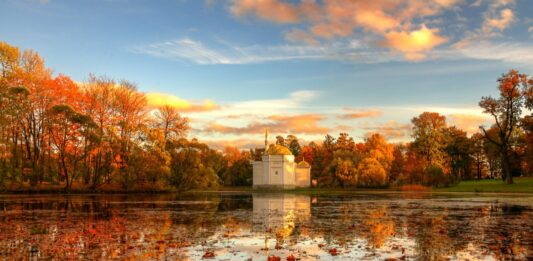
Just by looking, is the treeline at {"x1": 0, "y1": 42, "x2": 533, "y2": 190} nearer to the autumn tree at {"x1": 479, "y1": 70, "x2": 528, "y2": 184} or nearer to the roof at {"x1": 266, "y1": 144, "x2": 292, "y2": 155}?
the autumn tree at {"x1": 479, "y1": 70, "x2": 528, "y2": 184}

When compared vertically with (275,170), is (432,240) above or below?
below

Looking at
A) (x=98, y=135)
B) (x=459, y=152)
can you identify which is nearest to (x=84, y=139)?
(x=98, y=135)

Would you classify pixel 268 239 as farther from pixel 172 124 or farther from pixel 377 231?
pixel 172 124

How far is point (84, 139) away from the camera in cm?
5872

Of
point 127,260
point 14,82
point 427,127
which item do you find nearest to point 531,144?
point 427,127

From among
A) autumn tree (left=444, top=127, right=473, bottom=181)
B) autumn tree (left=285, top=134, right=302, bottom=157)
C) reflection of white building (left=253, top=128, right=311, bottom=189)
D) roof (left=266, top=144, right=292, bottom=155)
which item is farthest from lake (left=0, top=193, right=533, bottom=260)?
autumn tree (left=285, top=134, right=302, bottom=157)

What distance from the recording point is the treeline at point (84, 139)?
55688mm

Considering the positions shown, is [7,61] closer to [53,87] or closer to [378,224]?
[53,87]

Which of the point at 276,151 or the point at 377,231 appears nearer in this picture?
the point at 377,231

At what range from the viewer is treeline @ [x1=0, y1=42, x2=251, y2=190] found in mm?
55688

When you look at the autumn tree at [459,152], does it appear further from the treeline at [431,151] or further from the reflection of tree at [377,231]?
the reflection of tree at [377,231]

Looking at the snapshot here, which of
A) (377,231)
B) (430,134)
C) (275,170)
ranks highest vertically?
(430,134)

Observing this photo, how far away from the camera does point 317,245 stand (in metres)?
13.0

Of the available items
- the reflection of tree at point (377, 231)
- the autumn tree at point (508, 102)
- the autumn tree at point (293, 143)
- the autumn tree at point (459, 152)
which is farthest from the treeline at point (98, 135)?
the autumn tree at point (293, 143)
